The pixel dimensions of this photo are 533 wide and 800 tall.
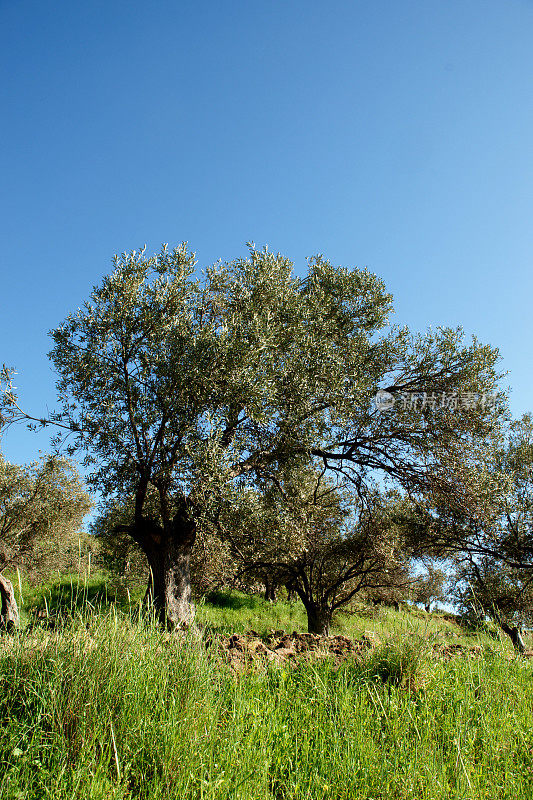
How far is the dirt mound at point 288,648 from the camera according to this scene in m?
7.83

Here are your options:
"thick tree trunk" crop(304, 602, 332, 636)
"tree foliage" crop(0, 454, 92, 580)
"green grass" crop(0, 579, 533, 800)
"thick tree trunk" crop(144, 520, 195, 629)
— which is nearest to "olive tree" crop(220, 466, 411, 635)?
"thick tree trunk" crop(304, 602, 332, 636)

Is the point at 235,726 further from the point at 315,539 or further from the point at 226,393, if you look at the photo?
the point at 315,539

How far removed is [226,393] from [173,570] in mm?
6348

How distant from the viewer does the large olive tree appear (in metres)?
13.9

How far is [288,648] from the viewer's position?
29.1ft

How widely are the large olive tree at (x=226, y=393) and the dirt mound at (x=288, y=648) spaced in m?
4.25

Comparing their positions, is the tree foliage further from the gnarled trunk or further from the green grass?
the green grass

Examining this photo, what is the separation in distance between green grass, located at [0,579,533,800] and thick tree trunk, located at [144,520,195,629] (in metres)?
7.43

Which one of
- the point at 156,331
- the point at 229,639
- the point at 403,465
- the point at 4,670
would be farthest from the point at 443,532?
the point at 4,670

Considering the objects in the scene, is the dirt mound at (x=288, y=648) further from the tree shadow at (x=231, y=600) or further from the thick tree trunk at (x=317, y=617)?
the tree shadow at (x=231, y=600)

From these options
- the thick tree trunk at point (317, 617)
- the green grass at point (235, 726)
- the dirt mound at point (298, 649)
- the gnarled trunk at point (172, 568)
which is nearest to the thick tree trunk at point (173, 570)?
the gnarled trunk at point (172, 568)

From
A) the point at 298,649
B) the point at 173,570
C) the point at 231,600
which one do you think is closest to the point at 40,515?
the point at 231,600

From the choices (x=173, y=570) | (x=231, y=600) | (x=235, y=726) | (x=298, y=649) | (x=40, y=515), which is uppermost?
(x=40, y=515)

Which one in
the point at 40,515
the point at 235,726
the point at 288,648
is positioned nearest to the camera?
the point at 235,726
